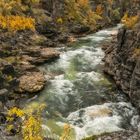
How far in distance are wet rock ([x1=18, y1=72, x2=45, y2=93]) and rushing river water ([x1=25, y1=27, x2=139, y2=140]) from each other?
909 mm

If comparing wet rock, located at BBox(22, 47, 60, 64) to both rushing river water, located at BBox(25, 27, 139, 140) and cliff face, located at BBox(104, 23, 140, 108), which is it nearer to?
rushing river water, located at BBox(25, 27, 139, 140)

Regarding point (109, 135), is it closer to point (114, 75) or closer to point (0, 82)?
point (0, 82)

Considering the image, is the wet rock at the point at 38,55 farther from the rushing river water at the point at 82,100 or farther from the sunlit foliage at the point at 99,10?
the sunlit foliage at the point at 99,10

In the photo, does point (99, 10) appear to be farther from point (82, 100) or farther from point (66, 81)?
point (82, 100)

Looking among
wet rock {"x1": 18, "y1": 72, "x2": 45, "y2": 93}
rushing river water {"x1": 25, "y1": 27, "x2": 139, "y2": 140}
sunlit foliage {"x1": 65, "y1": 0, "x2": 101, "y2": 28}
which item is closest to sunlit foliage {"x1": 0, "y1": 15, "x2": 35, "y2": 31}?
rushing river water {"x1": 25, "y1": 27, "x2": 139, "y2": 140}

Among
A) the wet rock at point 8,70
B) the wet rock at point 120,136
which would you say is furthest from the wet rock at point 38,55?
the wet rock at point 120,136

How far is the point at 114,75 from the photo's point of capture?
43750 mm

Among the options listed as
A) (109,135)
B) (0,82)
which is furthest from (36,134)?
(0,82)

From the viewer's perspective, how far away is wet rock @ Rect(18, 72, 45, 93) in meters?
38.2

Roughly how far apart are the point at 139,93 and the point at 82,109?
6.13m

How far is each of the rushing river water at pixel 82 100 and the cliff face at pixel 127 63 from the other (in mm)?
1075

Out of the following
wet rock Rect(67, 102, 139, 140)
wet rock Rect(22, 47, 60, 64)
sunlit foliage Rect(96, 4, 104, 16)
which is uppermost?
wet rock Rect(67, 102, 139, 140)

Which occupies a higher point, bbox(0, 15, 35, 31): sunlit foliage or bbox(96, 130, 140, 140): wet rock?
bbox(96, 130, 140, 140): wet rock

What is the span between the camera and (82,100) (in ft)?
121
